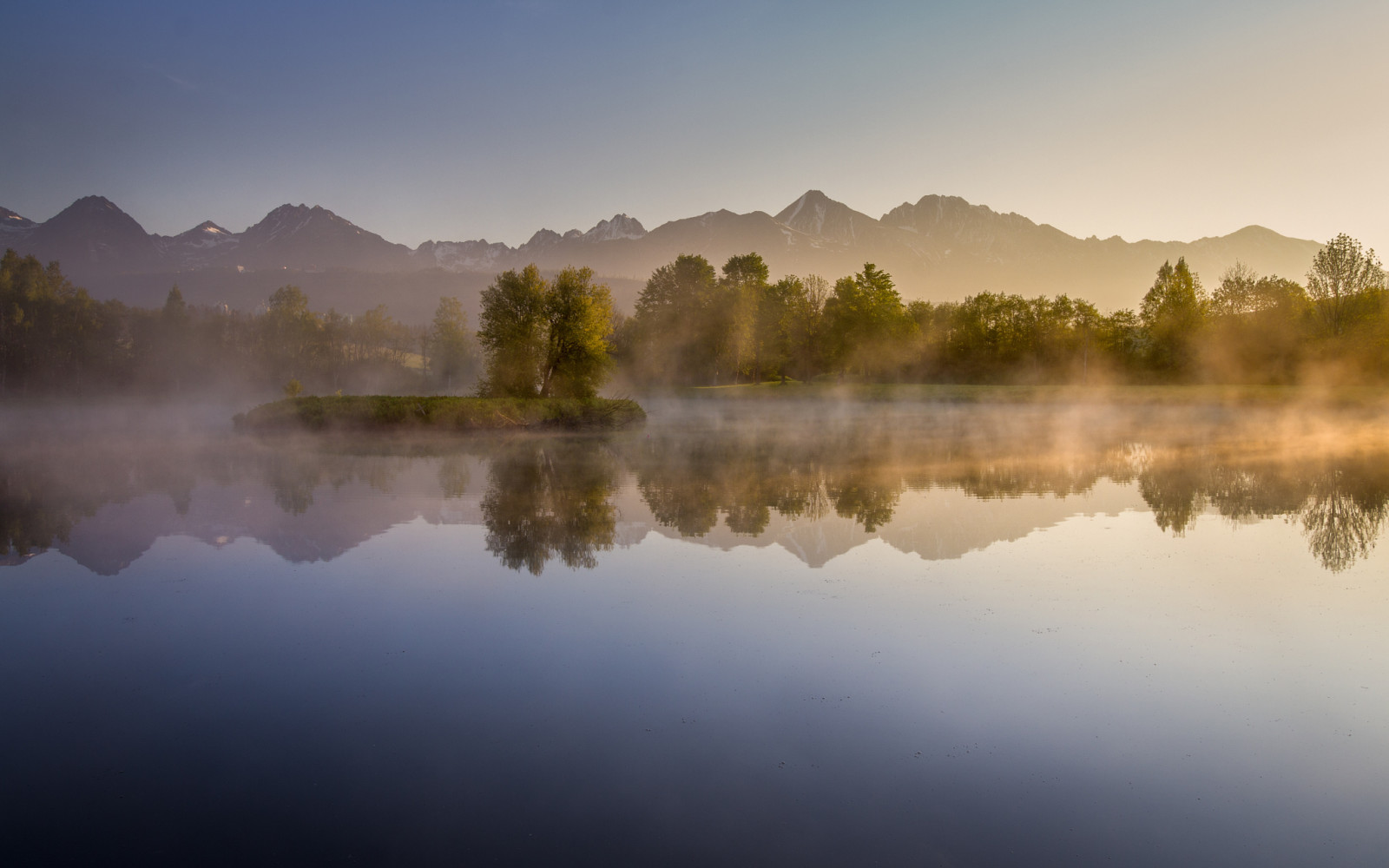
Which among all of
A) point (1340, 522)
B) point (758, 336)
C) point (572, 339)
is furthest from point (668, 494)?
point (758, 336)

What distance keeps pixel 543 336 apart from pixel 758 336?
39308 mm

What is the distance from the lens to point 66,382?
73750mm

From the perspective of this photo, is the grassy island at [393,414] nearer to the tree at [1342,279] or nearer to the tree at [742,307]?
the tree at [742,307]

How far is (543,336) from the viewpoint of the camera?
43.4m

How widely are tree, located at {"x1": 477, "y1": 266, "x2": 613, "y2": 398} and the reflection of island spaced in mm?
14316

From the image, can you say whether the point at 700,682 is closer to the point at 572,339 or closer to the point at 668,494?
the point at 668,494

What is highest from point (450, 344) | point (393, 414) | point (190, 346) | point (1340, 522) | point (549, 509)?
point (450, 344)

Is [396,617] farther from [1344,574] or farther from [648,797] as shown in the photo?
[1344,574]

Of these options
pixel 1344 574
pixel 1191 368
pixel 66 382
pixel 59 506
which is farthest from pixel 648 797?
pixel 66 382

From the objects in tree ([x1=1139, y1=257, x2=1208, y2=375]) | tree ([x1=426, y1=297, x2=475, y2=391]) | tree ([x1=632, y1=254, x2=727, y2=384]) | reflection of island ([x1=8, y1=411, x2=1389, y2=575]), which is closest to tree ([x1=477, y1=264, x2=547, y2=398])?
reflection of island ([x1=8, y1=411, x2=1389, y2=575])

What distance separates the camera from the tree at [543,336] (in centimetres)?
4244

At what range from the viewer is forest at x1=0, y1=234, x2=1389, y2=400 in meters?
43.9

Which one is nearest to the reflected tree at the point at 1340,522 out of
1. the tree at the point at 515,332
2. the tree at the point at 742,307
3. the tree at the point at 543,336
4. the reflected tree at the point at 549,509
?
the reflected tree at the point at 549,509

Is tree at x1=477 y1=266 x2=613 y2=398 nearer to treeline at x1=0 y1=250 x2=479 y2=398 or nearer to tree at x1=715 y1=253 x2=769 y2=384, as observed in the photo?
treeline at x1=0 y1=250 x2=479 y2=398
